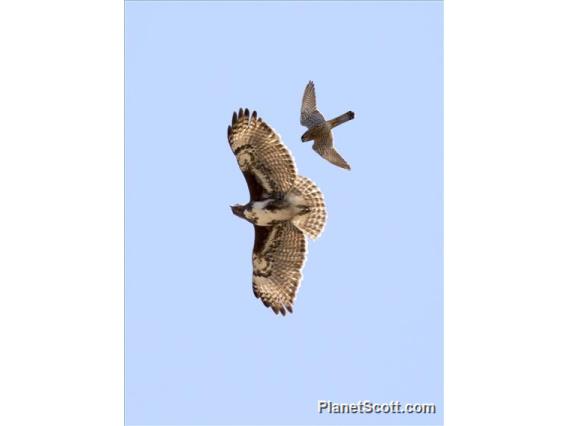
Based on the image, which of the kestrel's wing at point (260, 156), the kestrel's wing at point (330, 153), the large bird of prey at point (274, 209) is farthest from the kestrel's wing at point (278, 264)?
the kestrel's wing at point (330, 153)

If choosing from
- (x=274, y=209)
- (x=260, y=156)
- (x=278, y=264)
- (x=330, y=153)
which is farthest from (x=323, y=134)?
(x=278, y=264)

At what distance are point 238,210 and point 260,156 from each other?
25.2 inches

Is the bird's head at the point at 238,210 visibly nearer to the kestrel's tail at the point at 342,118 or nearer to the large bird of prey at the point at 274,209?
the large bird of prey at the point at 274,209

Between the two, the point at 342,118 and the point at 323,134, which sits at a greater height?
the point at 342,118

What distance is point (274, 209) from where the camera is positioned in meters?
11.5

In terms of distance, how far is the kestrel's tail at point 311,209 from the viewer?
37.8ft

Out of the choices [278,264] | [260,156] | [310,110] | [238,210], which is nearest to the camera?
[260,156]

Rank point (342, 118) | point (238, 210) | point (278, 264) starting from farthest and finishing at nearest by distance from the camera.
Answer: point (278, 264)
point (238, 210)
point (342, 118)

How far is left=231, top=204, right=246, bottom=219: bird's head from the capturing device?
11.6m

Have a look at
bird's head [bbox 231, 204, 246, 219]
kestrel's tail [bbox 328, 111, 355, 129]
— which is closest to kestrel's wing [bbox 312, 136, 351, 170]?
kestrel's tail [bbox 328, 111, 355, 129]

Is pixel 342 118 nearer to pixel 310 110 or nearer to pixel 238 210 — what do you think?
pixel 310 110

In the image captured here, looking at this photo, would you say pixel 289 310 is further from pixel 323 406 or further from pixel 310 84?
pixel 310 84

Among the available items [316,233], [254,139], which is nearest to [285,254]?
[316,233]

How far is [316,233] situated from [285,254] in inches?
20.1
